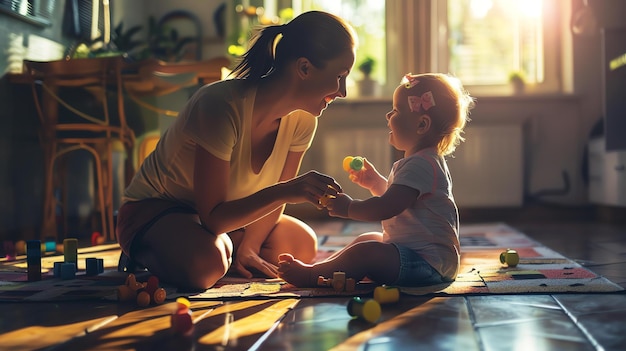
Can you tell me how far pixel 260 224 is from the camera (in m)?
1.92

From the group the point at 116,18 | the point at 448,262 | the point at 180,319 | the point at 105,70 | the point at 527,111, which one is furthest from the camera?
the point at 527,111

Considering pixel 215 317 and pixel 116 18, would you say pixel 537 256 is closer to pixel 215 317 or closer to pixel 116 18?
pixel 215 317

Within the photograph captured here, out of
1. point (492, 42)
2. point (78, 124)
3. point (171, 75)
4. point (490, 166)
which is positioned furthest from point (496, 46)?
point (78, 124)

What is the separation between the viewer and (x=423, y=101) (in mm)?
1674

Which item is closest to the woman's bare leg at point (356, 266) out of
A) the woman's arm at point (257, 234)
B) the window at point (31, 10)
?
the woman's arm at point (257, 234)

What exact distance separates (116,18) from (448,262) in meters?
2.81

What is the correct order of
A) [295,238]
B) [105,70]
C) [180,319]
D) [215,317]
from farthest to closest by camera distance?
[105,70] < [295,238] < [215,317] < [180,319]

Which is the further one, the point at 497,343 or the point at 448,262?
the point at 448,262

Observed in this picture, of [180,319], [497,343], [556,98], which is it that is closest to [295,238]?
[180,319]

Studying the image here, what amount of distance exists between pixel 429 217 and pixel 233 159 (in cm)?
49

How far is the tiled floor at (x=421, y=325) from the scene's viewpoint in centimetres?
107

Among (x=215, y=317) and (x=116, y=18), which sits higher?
(x=116, y=18)

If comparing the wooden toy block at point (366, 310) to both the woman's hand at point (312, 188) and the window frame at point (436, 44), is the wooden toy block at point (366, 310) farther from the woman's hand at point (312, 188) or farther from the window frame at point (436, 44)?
the window frame at point (436, 44)

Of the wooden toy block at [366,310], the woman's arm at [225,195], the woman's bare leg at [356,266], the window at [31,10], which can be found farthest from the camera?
the window at [31,10]
